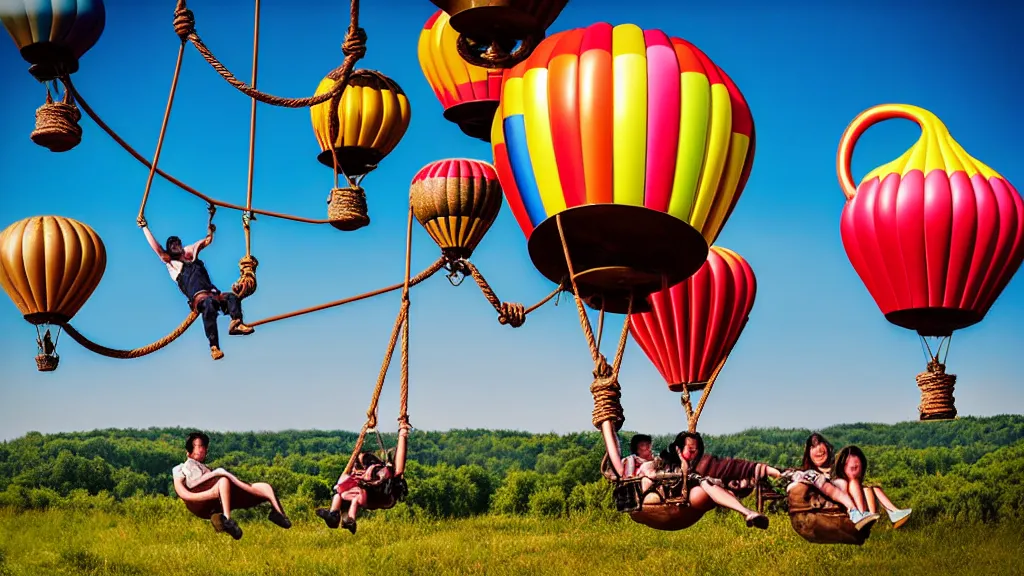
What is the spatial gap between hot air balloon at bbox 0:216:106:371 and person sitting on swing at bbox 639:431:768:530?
491 cm

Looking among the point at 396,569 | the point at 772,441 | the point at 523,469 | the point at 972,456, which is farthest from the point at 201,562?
the point at 972,456

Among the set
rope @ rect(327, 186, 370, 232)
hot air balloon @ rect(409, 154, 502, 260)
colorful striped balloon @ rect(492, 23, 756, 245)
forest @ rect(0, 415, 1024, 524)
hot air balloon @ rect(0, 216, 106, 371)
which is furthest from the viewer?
forest @ rect(0, 415, 1024, 524)

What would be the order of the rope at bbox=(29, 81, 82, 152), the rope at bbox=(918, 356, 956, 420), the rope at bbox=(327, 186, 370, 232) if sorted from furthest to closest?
the rope at bbox=(918, 356, 956, 420)
the rope at bbox=(327, 186, 370, 232)
the rope at bbox=(29, 81, 82, 152)

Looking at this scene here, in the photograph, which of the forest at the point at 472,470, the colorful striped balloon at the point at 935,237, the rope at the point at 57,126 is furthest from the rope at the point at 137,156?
the forest at the point at 472,470

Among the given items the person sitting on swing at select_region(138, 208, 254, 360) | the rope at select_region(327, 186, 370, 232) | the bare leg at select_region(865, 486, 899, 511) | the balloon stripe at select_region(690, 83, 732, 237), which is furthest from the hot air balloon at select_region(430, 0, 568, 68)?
the bare leg at select_region(865, 486, 899, 511)

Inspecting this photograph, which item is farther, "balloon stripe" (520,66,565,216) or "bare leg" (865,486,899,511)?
"balloon stripe" (520,66,565,216)

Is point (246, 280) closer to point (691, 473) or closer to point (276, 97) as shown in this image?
point (276, 97)

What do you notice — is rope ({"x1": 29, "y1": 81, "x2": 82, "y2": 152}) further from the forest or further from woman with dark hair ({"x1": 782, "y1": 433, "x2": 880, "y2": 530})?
the forest

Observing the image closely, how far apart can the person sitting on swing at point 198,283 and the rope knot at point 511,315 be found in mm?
2831

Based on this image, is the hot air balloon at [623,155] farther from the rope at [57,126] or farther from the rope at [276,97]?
the rope at [57,126]

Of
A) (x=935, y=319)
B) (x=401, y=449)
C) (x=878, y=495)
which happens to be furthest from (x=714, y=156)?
(x=935, y=319)

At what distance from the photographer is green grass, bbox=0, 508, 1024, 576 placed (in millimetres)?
50062

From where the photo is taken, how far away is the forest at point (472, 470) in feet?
162

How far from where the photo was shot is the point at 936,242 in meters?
14.8
